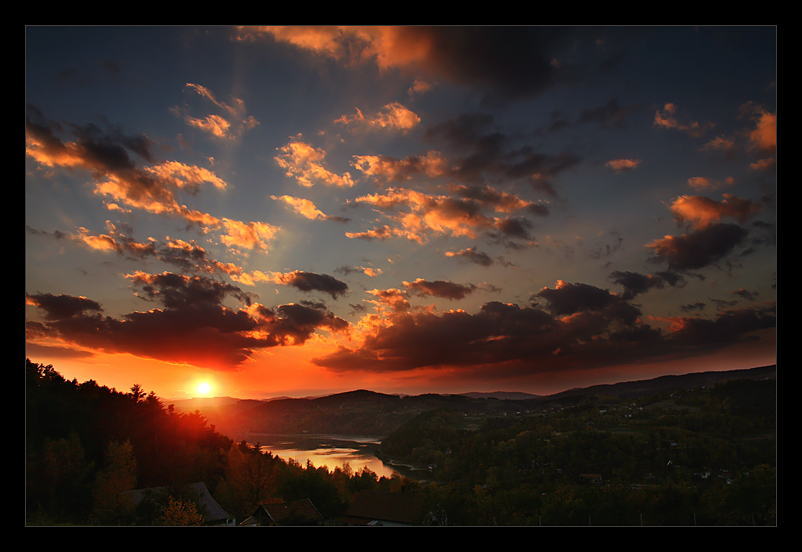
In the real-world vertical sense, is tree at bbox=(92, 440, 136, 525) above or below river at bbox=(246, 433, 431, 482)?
above

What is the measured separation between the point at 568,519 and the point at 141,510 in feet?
78.2

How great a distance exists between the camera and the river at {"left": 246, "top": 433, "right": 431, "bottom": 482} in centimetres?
6241

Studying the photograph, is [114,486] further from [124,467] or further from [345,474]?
[345,474]

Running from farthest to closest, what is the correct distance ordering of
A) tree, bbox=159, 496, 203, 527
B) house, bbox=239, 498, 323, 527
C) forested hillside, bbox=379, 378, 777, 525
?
1. forested hillside, bbox=379, 378, 777, 525
2. house, bbox=239, 498, 323, 527
3. tree, bbox=159, 496, 203, 527

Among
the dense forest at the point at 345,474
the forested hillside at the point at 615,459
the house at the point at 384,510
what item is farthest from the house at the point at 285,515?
the forested hillside at the point at 615,459

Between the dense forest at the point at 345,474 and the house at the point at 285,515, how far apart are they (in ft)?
9.36

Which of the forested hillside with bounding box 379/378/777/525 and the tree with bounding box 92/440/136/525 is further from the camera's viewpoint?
the forested hillside with bounding box 379/378/777/525

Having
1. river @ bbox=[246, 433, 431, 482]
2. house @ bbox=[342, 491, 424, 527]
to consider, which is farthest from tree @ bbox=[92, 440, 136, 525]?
river @ bbox=[246, 433, 431, 482]

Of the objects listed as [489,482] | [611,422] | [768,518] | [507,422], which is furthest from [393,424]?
[768,518]

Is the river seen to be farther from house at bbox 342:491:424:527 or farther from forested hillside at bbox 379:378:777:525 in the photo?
house at bbox 342:491:424:527

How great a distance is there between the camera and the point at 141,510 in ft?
67.9

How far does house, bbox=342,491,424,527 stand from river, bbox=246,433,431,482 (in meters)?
18.7

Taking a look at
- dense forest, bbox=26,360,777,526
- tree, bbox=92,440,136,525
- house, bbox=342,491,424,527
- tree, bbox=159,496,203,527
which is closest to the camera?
tree, bbox=92,440,136,525

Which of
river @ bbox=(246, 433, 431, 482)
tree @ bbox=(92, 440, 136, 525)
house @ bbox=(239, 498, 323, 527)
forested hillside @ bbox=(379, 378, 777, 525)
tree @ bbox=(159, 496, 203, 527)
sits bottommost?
river @ bbox=(246, 433, 431, 482)
